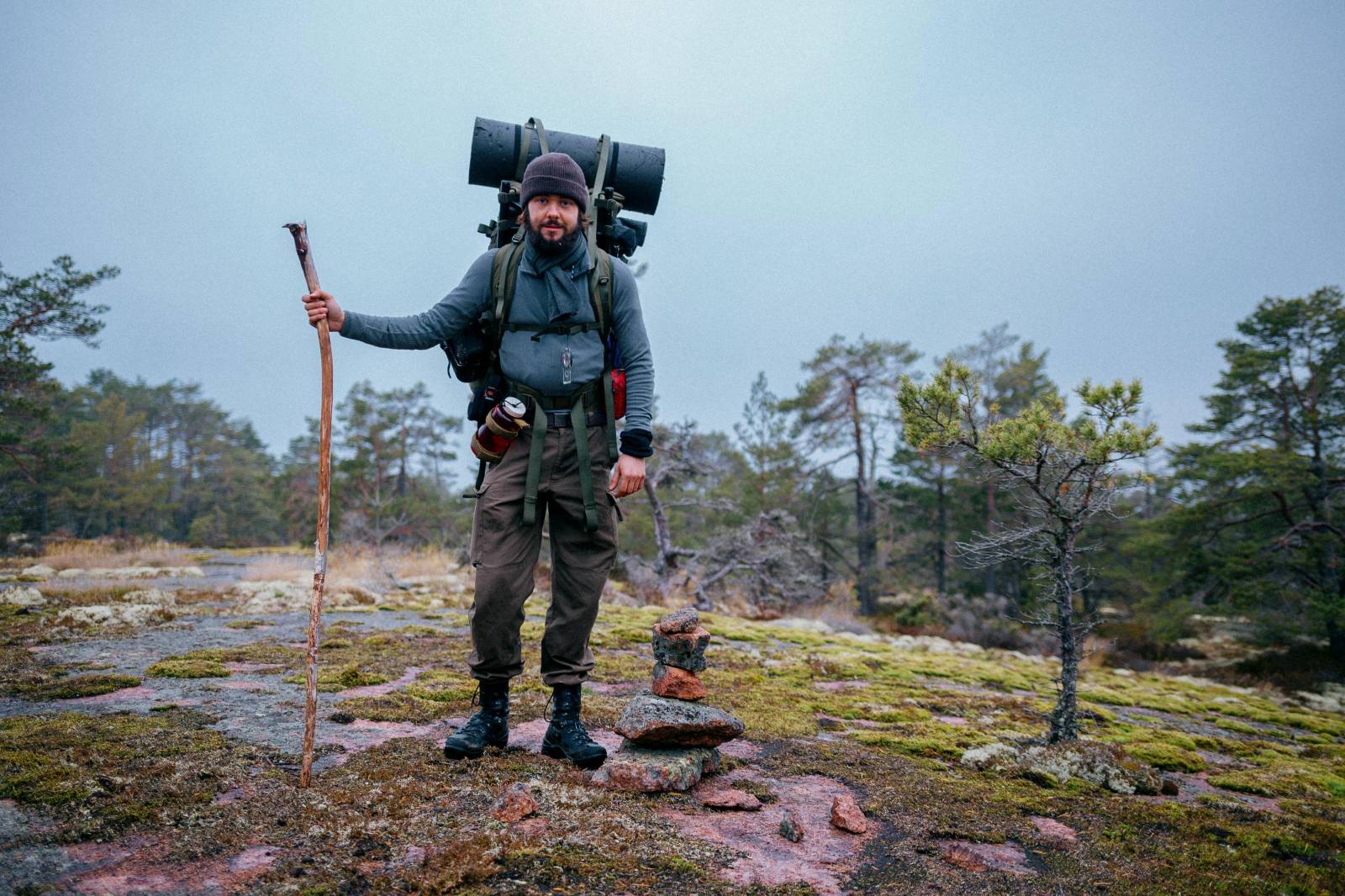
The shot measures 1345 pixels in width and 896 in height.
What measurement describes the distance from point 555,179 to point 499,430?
1.22 meters

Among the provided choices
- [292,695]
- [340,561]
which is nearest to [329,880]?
[292,695]

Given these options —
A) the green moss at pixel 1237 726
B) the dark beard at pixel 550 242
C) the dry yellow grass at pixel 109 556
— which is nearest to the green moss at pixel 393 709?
the dark beard at pixel 550 242

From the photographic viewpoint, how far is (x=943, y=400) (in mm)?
4418

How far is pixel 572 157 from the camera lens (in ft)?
12.7

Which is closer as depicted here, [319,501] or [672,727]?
[319,501]

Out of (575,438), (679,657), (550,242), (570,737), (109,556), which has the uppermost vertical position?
(550,242)

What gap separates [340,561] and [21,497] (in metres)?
16.0

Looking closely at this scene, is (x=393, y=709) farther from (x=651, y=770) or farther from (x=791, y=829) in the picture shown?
(x=791, y=829)

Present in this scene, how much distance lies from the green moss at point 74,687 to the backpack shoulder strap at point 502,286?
3052 millimetres

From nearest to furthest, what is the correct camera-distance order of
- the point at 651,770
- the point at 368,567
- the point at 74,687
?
the point at 651,770, the point at 74,687, the point at 368,567

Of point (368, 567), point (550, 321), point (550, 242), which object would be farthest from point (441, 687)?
point (368, 567)

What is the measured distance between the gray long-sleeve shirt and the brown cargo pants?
25cm

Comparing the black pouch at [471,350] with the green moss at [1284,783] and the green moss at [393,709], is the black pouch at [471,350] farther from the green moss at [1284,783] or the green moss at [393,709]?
the green moss at [1284,783]

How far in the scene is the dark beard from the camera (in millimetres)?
3219
